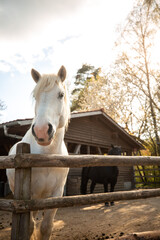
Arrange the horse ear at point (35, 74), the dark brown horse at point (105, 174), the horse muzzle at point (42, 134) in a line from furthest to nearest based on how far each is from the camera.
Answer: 1. the dark brown horse at point (105, 174)
2. the horse ear at point (35, 74)
3. the horse muzzle at point (42, 134)

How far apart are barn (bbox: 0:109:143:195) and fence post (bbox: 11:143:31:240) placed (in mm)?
5467

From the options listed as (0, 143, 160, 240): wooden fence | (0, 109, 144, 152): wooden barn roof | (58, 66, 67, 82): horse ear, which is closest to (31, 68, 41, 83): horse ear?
(58, 66, 67, 82): horse ear

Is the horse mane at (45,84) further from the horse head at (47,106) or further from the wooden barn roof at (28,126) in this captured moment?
the wooden barn roof at (28,126)

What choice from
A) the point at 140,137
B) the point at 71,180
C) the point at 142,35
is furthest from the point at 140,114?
the point at 71,180

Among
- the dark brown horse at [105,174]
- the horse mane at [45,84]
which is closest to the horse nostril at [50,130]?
the horse mane at [45,84]

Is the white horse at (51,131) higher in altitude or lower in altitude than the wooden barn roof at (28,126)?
lower

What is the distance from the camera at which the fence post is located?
5.89ft

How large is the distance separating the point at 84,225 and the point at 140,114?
18.5 meters

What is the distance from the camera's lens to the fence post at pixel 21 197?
1.79m

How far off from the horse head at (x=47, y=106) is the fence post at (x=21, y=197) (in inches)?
10.3

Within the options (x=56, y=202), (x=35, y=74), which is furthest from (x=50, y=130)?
(x=35, y=74)

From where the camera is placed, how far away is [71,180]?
957cm

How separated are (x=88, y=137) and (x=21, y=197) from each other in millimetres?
10056

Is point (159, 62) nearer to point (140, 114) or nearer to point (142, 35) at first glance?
point (142, 35)
